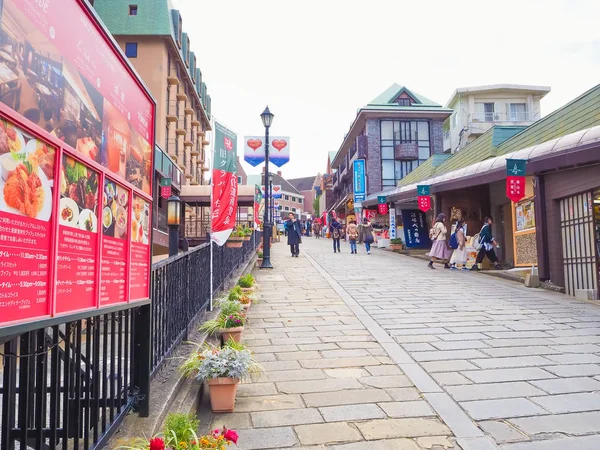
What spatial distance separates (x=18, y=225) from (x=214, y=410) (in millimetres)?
2708

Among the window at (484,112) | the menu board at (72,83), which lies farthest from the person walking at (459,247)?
the window at (484,112)

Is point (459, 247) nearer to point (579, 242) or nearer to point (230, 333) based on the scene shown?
point (579, 242)

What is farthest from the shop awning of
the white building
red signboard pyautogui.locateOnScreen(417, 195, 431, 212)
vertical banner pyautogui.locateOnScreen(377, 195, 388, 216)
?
the white building

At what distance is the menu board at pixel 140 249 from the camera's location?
2.98 meters

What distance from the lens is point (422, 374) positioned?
467cm

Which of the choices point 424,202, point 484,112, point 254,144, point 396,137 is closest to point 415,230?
point 424,202

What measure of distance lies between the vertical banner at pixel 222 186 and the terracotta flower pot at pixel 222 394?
12.1ft

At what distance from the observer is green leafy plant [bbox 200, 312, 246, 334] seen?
18.1 feet

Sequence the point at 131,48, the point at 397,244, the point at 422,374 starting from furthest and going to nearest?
the point at 131,48 → the point at 397,244 → the point at 422,374

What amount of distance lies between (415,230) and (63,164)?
22657mm

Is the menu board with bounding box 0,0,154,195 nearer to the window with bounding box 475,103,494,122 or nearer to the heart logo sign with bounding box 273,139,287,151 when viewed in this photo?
the heart logo sign with bounding box 273,139,287,151

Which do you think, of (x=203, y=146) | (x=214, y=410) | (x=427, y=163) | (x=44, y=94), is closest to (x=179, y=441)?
(x=214, y=410)

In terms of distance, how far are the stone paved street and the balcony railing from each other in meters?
29.1

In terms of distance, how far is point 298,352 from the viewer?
5.50 m
